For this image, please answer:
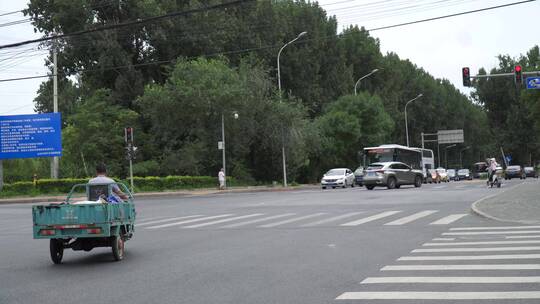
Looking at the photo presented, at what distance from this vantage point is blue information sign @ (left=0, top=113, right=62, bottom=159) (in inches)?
1722

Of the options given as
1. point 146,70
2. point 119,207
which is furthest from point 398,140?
point 119,207

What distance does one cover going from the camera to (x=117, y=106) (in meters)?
54.8

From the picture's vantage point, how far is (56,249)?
11492 millimetres

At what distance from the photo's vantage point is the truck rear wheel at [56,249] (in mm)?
11406

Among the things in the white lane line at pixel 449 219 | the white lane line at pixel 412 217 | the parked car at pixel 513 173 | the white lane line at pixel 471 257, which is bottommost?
the parked car at pixel 513 173

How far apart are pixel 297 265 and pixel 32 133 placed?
37660mm

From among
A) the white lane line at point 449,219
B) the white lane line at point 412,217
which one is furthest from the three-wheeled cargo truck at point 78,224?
the white lane line at point 449,219

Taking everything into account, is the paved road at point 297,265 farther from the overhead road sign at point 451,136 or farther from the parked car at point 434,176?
the overhead road sign at point 451,136

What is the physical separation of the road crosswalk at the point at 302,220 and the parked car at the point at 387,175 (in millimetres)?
19247

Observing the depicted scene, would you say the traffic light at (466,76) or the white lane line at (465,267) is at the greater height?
the traffic light at (466,76)

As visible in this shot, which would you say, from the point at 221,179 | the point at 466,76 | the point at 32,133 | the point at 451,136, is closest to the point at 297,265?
the point at 466,76

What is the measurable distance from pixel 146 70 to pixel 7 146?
19152mm

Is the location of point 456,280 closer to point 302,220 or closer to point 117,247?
point 117,247

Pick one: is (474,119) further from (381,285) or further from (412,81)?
(381,285)
